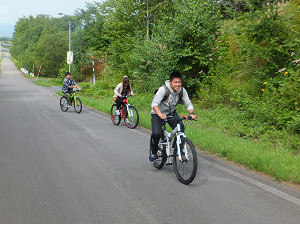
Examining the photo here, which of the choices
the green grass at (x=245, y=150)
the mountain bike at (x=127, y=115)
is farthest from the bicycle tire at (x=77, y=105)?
the green grass at (x=245, y=150)

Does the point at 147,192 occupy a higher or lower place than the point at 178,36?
lower

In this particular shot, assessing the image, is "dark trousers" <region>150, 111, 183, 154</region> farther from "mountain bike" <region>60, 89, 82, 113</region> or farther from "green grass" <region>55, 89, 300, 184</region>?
"mountain bike" <region>60, 89, 82, 113</region>

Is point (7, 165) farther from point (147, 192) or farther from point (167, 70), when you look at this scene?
point (167, 70)

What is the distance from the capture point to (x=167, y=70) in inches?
532

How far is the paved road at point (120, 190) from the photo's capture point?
12.7ft

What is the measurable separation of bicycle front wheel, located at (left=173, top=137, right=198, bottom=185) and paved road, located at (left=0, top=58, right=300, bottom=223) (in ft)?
0.44

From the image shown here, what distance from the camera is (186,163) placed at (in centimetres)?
507

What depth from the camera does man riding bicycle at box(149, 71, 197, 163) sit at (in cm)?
531

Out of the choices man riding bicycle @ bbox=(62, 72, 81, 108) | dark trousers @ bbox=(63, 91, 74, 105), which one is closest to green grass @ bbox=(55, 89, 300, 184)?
dark trousers @ bbox=(63, 91, 74, 105)

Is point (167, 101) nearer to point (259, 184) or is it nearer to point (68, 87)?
point (259, 184)

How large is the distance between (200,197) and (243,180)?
1.05 meters

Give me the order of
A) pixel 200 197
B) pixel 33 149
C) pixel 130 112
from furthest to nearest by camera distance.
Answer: pixel 130 112
pixel 33 149
pixel 200 197

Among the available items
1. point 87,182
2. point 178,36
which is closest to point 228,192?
point 87,182

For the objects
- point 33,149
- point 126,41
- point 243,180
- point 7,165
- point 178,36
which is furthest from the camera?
point 126,41
